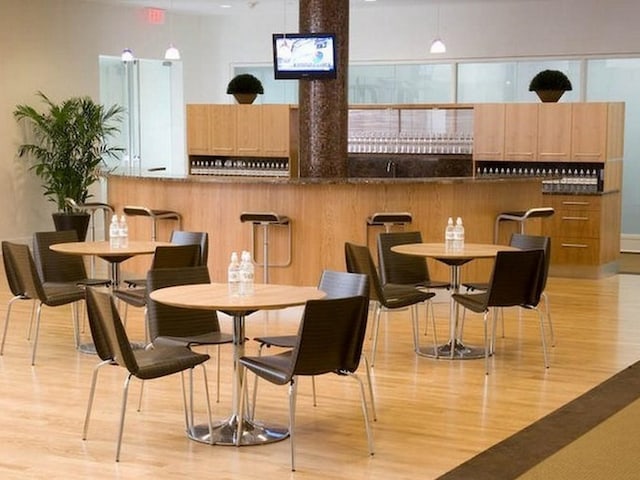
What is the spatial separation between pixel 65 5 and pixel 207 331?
9.99 m

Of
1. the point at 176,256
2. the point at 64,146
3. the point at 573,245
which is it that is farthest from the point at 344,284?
the point at 64,146

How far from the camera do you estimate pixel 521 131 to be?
12.9 m

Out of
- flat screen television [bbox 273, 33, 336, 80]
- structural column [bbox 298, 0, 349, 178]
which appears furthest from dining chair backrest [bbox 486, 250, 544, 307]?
flat screen television [bbox 273, 33, 336, 80]

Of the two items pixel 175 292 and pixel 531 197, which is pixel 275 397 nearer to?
→ pixel 175 292

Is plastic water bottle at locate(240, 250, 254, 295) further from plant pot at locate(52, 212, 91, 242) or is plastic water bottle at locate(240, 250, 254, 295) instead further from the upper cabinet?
plant pot at locate(52, 212, 91, 242)

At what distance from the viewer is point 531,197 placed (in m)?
11.5

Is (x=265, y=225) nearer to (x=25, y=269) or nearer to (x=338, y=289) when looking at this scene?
(x=25, y=269)

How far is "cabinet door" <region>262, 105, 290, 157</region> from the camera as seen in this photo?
552 inches

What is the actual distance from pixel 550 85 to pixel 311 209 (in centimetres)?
408

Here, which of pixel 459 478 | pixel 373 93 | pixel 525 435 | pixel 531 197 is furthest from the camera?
pixel 373 93

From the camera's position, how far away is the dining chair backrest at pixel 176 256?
784 centimetres

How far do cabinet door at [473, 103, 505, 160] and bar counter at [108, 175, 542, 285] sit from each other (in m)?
2.24

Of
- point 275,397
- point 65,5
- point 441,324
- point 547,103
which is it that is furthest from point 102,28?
point 275,397

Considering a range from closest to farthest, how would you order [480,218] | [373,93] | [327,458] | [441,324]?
[327,458], [441,324], [480,218], [373,93]
